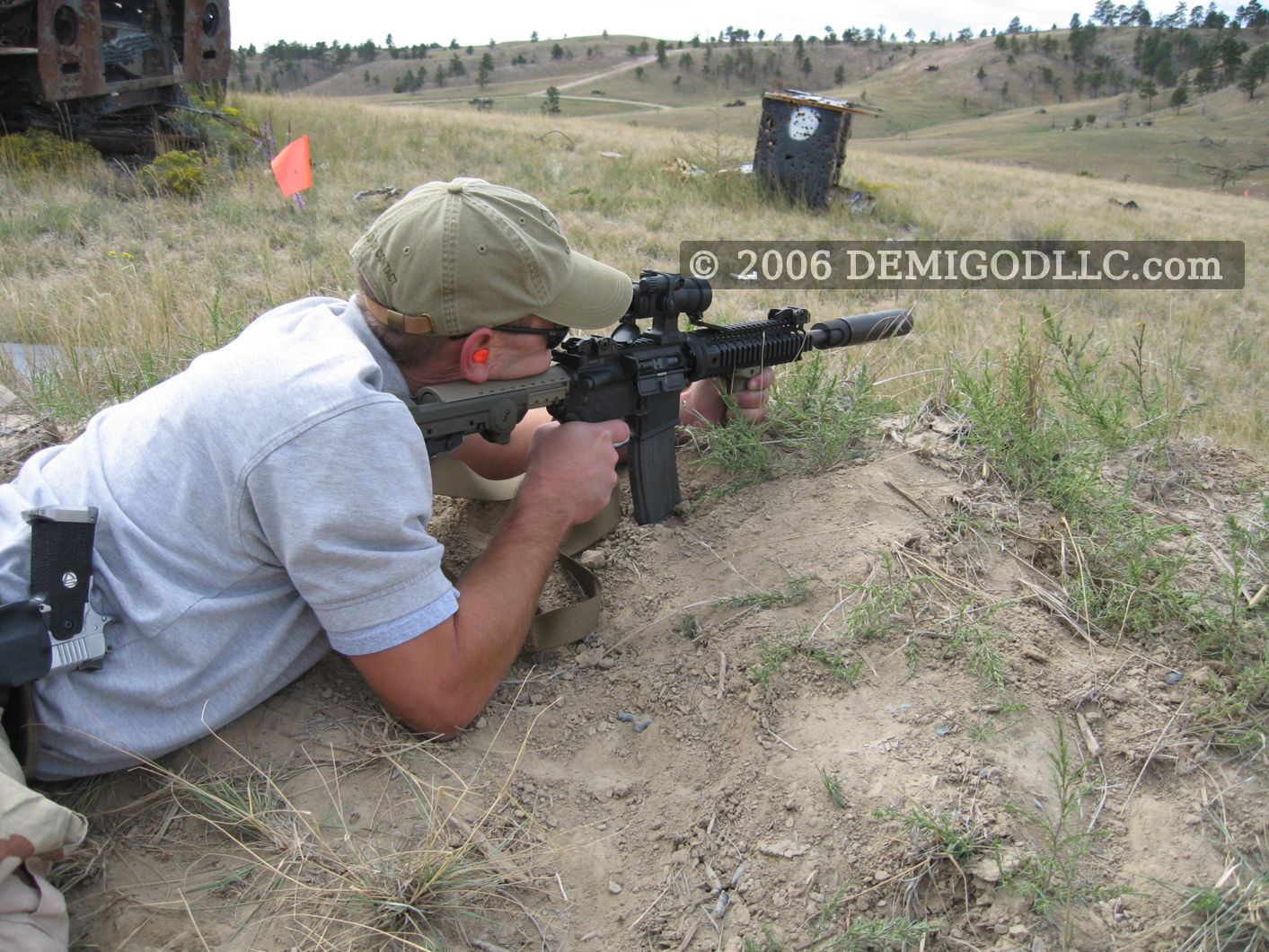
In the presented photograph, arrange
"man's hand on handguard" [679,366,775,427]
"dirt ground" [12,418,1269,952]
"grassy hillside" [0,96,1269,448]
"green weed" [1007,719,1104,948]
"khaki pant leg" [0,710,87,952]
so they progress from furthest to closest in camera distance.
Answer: "grassy hillside" [0,96,1269,448] < "man's hand on handguard" [679,366,775,427] < "dirt ground" [12,418,1269,952] < "green weed" [1007,719,1104,948] < "khaki pant leg" [0,710,87,952]

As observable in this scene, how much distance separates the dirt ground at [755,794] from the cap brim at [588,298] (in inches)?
38.7

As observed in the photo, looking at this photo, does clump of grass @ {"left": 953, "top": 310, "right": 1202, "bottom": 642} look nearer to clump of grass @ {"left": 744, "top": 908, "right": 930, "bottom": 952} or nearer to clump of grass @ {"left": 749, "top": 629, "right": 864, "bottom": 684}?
clump of grass @ {"left": 749, "top": 629, "right": 864, "bottom": 684}

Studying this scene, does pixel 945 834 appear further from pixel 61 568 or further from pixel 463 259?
pixel 61 568

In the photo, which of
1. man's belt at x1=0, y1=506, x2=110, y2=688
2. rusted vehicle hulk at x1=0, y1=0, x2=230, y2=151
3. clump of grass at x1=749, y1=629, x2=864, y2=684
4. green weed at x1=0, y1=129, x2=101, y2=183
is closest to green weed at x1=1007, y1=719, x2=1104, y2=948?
clump of grass at x1=749, y1=629, x2=864, y2=684

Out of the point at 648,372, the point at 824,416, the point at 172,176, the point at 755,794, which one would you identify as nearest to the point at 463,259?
the point at 648,372

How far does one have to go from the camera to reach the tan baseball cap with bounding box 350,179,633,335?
206cm

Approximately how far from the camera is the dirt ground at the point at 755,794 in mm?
1802

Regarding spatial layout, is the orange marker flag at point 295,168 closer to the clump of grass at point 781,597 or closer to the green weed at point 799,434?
the green weed at point 799,434

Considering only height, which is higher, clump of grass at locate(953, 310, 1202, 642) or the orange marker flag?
the orange marker flag

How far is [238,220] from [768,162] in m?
6.55

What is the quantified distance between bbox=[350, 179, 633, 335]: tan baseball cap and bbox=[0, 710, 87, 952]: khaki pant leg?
1.27 m

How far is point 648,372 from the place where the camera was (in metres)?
2.96

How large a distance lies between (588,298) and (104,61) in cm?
868

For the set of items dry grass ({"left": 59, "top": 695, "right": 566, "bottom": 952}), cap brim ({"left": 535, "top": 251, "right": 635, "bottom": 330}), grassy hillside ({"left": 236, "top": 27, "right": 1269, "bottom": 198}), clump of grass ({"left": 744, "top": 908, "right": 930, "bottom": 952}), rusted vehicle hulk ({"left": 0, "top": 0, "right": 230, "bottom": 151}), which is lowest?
dry grass ({"left": 59, "top": 695, "right": 566, "bottom": 952})
